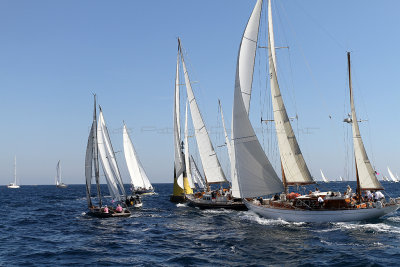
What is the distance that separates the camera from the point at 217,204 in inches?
1795

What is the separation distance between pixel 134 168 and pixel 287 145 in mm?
57211

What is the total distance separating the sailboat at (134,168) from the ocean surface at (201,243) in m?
48.0

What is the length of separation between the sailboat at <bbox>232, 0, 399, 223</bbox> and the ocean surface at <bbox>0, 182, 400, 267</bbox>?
1.05 metres

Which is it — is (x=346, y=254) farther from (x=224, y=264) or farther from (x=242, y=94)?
(x=242, y=94)

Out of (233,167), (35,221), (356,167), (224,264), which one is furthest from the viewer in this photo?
(35,221)

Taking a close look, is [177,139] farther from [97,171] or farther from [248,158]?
[248,158]

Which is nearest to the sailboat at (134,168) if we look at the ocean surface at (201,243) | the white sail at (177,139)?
the white sail at (177,139)

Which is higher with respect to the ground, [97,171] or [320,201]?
[97,171]

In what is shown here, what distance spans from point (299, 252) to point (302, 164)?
45.6 feet

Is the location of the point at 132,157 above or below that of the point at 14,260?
above

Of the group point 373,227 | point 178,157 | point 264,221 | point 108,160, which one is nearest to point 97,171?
point 108,160

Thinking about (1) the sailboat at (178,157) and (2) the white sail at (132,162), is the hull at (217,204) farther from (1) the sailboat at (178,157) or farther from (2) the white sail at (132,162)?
(2) the white sail at (132,162)

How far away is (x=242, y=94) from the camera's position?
32281mm

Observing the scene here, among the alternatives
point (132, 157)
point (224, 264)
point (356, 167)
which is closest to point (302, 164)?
point (356, 167)
